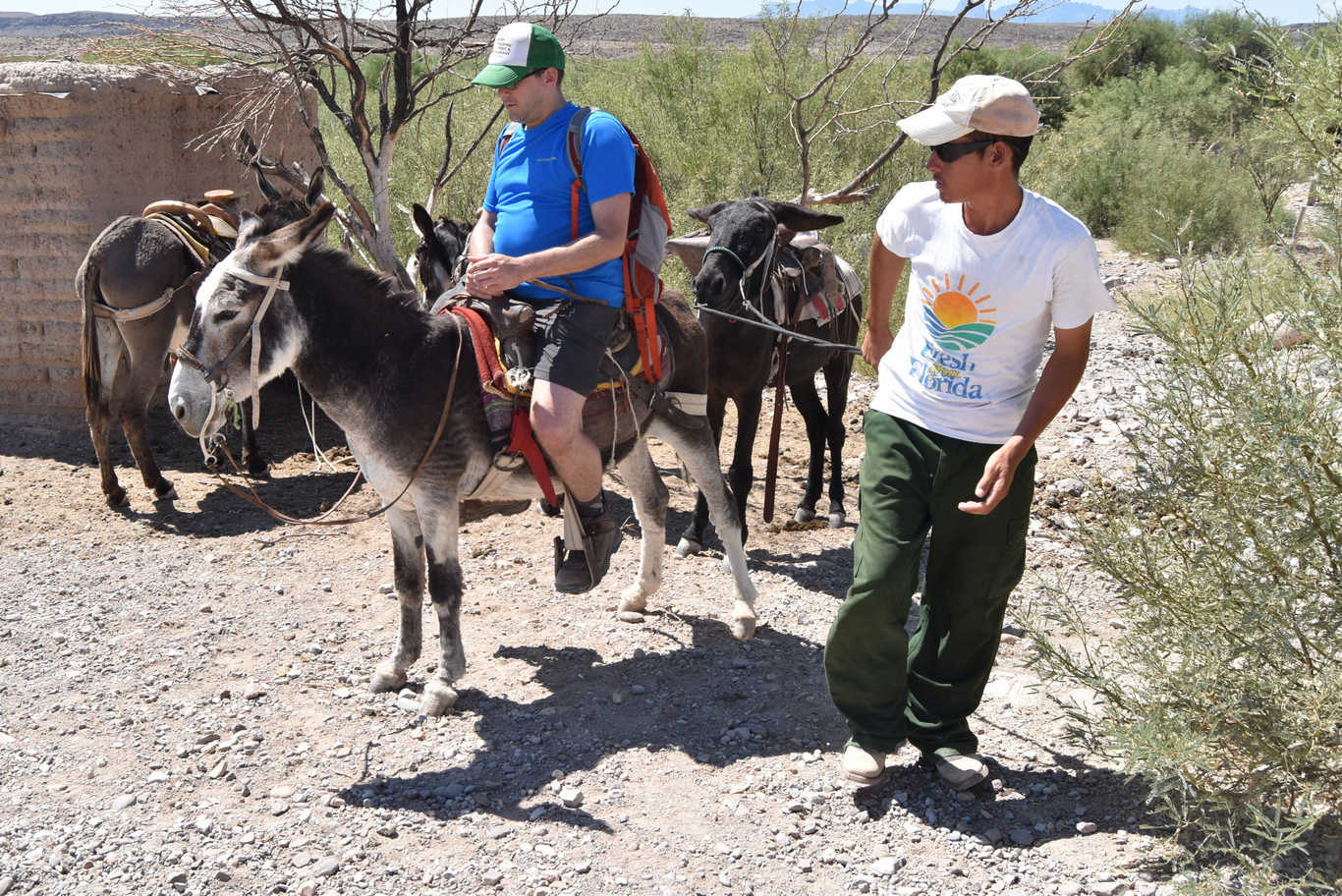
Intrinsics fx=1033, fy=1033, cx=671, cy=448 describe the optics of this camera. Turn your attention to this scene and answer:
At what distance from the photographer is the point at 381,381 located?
4164 mm

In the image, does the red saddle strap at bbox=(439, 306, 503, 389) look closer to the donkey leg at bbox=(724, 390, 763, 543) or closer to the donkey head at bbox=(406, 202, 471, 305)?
the donkey head at bbox=(406, 202, 471, 305)

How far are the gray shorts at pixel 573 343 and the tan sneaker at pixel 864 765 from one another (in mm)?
1761

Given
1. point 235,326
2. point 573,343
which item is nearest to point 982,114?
point 573,343

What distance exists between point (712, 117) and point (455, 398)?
986cm

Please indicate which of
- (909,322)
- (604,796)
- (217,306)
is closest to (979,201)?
(909,322)

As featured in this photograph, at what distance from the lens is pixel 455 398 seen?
4.26m

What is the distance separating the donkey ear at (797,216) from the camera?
6266mm

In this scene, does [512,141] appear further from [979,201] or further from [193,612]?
[193,612]

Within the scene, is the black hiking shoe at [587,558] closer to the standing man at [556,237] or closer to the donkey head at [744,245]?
the standing man at [556,237]

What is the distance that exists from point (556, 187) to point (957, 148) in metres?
1.71

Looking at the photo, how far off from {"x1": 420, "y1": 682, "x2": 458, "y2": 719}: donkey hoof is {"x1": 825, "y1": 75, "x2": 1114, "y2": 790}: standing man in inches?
68.5

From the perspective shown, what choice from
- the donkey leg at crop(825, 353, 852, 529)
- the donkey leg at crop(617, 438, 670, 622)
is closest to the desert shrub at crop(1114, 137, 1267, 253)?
the donkey leg at crop(825, 353, 852, 529)

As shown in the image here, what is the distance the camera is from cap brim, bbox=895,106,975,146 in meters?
3.09

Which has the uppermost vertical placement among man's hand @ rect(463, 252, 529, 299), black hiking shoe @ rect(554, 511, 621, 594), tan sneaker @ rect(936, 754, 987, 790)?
man's hand @ rect(463, 252, 529, 299)
